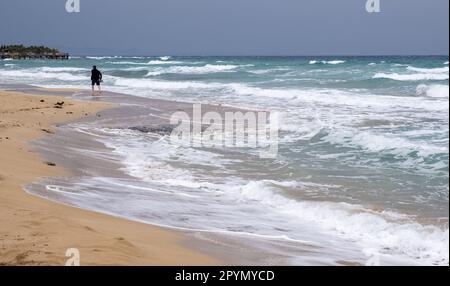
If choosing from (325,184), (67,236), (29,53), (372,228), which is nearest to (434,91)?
(325,184)

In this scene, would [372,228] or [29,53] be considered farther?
[29,53]

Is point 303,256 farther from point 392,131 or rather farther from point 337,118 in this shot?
point 337,118

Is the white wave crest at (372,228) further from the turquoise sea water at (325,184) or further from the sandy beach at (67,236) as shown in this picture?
the sandy beach at (67,236)

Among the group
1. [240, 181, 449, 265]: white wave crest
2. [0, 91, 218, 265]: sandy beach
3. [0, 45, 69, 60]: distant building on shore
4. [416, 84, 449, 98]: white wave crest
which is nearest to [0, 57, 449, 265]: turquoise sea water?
[240, 181, 449, 265]: white wave crest

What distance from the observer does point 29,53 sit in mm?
103500

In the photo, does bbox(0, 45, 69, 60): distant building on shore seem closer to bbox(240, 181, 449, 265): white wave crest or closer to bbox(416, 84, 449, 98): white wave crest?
bbox(416, 84, 449, 98): white wave crest

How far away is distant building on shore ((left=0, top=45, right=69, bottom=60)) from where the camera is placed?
10044 cm

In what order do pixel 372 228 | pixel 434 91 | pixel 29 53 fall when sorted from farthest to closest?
pixel 29 53 < pixel 434 91 < pixel 372 228

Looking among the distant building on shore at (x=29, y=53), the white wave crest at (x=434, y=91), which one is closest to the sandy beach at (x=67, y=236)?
the white wave crest at (x=434, y=91)

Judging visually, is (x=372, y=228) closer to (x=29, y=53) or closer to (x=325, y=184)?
(x=325, y=184)

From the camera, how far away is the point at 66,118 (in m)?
16.5

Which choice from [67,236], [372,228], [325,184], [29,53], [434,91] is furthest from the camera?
[29,53]

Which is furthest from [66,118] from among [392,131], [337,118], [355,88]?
[355,88]

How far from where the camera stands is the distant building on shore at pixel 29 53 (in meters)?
100
